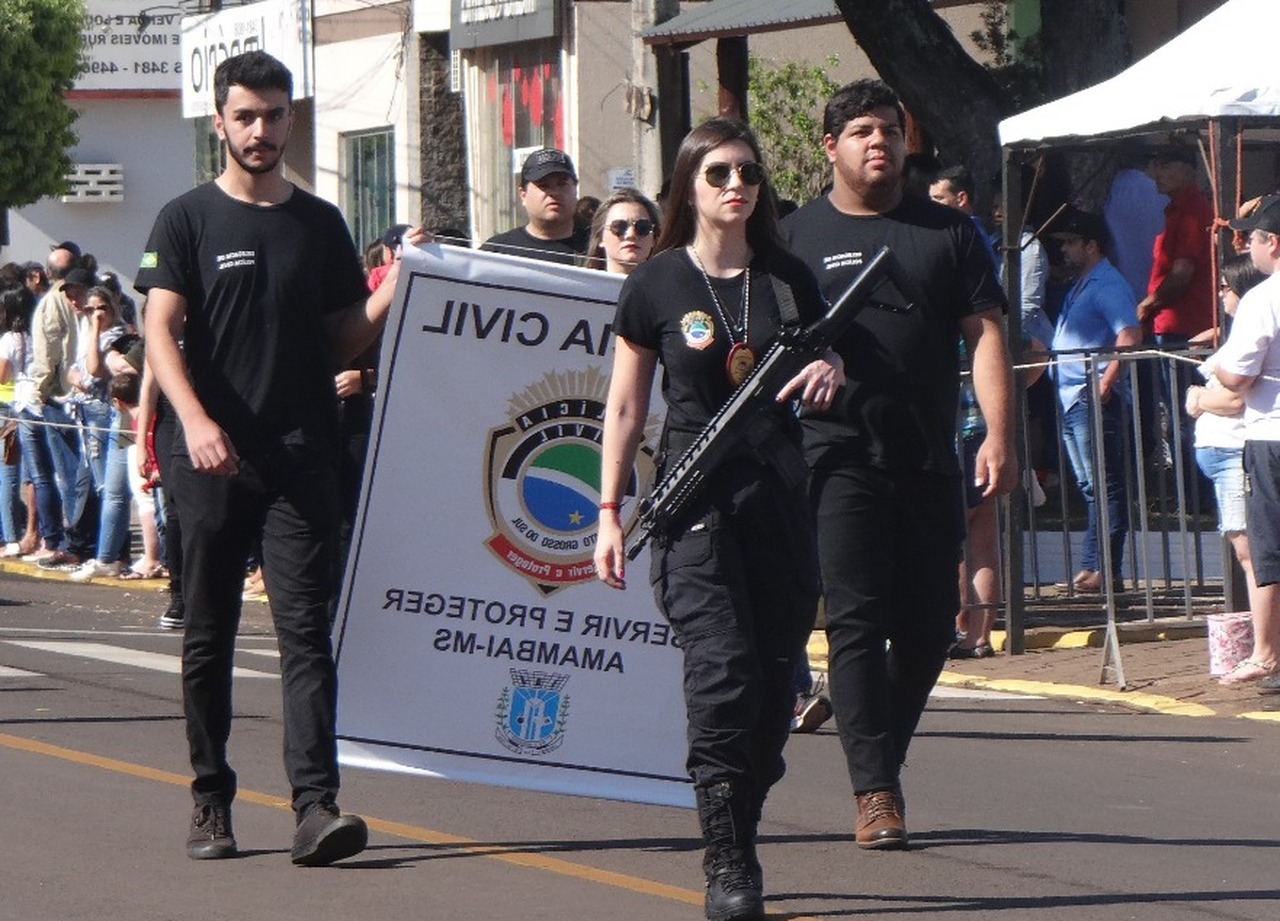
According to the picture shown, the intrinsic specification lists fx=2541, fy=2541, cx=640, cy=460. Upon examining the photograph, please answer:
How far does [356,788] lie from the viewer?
8.02 metres

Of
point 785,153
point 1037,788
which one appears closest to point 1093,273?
point 1037,788

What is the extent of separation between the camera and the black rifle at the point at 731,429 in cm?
591

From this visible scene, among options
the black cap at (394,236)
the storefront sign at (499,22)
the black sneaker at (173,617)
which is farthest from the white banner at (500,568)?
the storefront sign at (499,22)

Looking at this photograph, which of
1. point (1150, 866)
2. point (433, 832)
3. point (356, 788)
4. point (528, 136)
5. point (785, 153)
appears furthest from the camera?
point (528, 136)

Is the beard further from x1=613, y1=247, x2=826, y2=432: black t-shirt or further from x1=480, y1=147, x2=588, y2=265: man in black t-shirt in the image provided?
x1=480, y1=147, x2=588, y2=265: man in black t-shirt

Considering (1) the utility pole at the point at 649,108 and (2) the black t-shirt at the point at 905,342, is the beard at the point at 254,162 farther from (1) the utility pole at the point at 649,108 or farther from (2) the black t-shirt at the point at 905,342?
(1) the utility pole at the point at 649,108

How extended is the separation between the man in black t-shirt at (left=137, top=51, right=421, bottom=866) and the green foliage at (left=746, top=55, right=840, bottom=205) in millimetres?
16047

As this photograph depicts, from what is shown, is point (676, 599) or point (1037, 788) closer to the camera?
point (676, 599)

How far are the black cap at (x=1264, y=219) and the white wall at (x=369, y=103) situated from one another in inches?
692

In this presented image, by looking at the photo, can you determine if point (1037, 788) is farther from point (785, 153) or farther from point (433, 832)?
point (785, 153)

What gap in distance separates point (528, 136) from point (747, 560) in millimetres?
19597

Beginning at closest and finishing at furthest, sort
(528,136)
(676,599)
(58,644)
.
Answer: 1. (676,599)
2. (58,644)
3. (528,136)

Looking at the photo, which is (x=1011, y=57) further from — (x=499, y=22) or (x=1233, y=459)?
(x=1233, y=459)

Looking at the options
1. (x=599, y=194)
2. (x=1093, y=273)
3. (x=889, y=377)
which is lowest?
(x=889, y=377)
